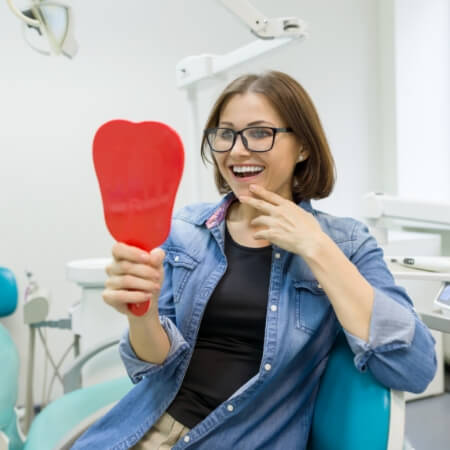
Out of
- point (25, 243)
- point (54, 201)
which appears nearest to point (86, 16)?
point (54, 201)

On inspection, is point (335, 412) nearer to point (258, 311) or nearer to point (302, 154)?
point (258, 311)

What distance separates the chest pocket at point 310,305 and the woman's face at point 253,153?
0.76 ft

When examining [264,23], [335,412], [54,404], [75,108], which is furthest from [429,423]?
[75,108]

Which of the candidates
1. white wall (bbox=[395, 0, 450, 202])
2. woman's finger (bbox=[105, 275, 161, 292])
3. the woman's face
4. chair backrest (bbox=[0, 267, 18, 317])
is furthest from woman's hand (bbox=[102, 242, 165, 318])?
white wall (bbox=[395, 0, 450, 202])

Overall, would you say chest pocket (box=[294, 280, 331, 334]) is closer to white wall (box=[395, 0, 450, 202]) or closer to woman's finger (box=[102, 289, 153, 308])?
woman's finger (box=[102, 289, 153, 308])

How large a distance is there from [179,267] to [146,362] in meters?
0.22

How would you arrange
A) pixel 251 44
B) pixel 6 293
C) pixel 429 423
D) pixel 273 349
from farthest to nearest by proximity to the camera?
pixel 429 423 → pixel 6 293 → pixel 251 44 → pixel 273 349

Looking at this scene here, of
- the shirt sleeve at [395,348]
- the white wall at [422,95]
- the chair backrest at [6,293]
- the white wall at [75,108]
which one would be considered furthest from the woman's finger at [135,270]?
the white wall at [422,95]

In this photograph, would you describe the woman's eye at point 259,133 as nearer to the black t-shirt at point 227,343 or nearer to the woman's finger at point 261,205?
the woman's finger at point 261,205

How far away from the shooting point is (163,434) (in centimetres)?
101

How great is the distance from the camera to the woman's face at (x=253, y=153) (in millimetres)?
1025

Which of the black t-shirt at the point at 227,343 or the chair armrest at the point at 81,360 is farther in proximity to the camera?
the chair armrest at the point at 81,360

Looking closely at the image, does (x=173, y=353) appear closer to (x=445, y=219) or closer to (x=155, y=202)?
(x=155, y=202)

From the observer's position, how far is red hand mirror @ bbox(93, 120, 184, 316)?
71 cm
